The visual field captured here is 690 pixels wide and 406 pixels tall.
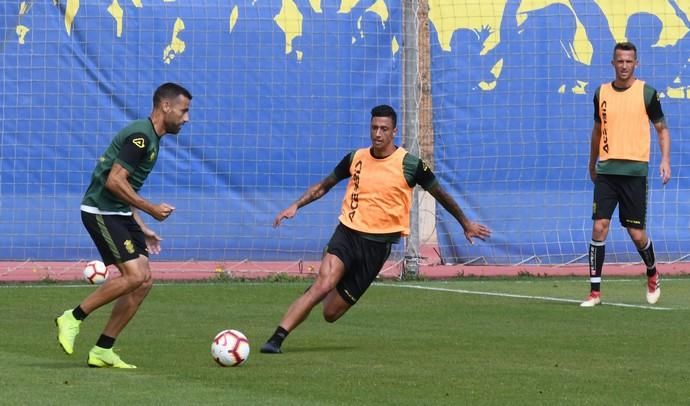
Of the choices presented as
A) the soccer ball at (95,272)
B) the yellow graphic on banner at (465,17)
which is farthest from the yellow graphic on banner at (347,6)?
the soccer ball at (95,272)

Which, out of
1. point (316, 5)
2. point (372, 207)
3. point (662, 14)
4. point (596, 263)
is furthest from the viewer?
point (662, 14)

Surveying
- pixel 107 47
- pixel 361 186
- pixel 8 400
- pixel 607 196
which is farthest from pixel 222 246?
pixel 8 400

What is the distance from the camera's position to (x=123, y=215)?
10.3m

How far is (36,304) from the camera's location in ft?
48.9

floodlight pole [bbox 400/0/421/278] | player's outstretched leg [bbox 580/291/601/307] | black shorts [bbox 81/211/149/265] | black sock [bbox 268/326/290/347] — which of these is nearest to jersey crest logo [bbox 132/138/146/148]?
black shorts [bbox 81/211/149/265]

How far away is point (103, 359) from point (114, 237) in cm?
84

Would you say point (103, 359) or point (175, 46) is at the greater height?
point (175, 46)

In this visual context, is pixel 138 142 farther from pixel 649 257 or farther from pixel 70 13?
pixel 70 13

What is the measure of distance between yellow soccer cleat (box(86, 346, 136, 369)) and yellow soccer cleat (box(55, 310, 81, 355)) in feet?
0.75

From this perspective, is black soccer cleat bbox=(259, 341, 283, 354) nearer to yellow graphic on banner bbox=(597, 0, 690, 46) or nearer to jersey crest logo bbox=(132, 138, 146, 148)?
jersey crest logo bbox=(132, 138, 146, 148)

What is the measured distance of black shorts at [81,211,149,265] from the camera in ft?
33.3

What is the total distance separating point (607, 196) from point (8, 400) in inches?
308

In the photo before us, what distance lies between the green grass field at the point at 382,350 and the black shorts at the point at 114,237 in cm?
71

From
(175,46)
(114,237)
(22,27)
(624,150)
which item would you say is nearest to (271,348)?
(114,237)
